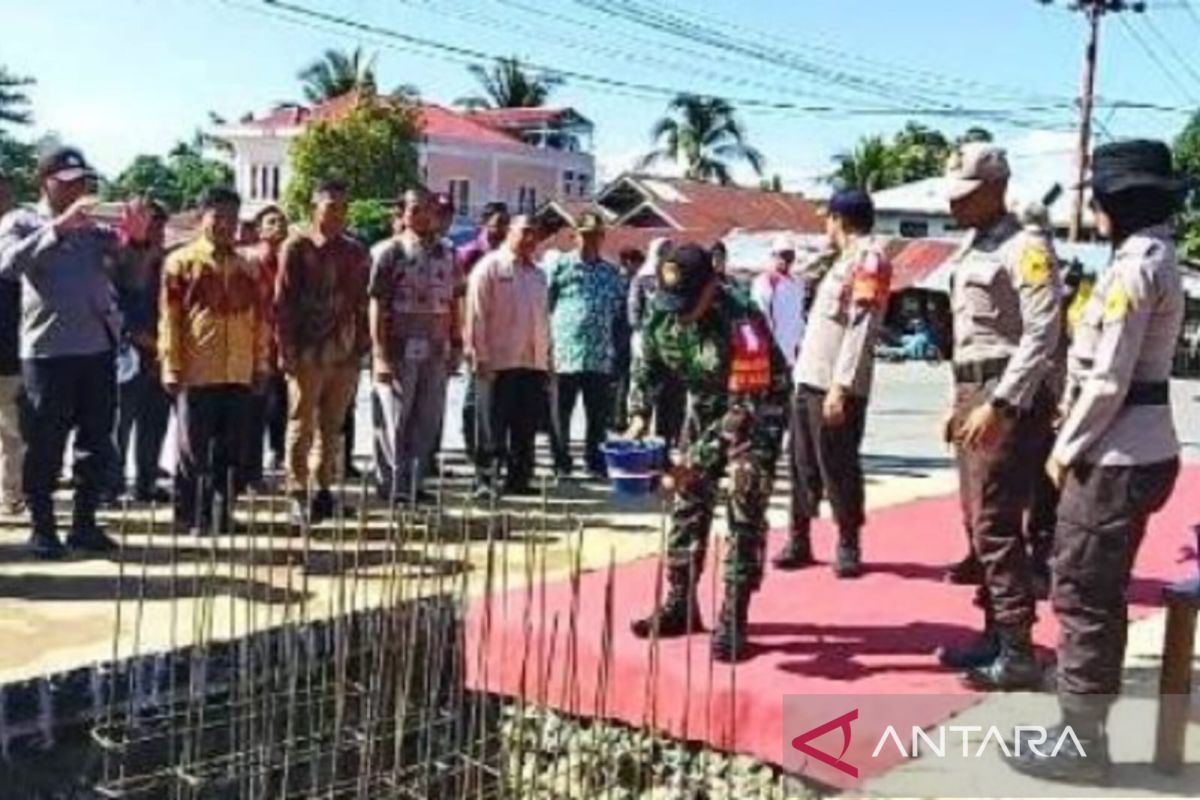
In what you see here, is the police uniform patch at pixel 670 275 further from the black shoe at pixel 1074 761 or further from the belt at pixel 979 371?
the black shoe at pixel 1074 761

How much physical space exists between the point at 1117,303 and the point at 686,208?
129 ft

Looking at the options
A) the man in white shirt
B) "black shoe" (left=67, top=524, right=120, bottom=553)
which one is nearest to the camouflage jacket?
"black shoe" (left=67, top=524, right=120, bottom=553)

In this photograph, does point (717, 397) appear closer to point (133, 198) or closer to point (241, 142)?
point (133, 198)

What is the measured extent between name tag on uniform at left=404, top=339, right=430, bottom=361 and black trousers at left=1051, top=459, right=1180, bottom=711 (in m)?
4.29

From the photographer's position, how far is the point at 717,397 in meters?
5.10

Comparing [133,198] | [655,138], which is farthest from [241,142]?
[133,198]

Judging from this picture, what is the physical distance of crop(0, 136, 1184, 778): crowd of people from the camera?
3918 millimetres

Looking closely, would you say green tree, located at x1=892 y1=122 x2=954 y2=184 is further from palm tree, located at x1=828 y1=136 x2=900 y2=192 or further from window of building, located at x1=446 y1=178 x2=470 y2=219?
window of building, located at x1=446 y1=178 x2=470 y2=219

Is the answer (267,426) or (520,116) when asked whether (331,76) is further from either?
(267,426)

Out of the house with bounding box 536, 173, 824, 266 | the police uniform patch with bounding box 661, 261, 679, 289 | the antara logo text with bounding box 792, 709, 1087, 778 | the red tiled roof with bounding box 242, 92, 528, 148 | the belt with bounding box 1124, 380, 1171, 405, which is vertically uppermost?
the red tiled roof with bounding box 242, 92, 528, 148

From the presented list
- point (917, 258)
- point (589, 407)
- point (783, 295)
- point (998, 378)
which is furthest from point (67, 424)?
point (917, 258)

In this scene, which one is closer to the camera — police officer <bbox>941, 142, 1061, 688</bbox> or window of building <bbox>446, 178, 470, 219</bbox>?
police officer <bbox>941, 142, 1061, 688</bbox>

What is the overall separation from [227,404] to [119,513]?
894mm

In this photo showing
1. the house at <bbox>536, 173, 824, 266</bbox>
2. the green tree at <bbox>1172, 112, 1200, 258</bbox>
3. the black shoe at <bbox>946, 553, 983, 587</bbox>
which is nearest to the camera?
the black shoe at <bbox>946, 553, 983, 587</bbox>
